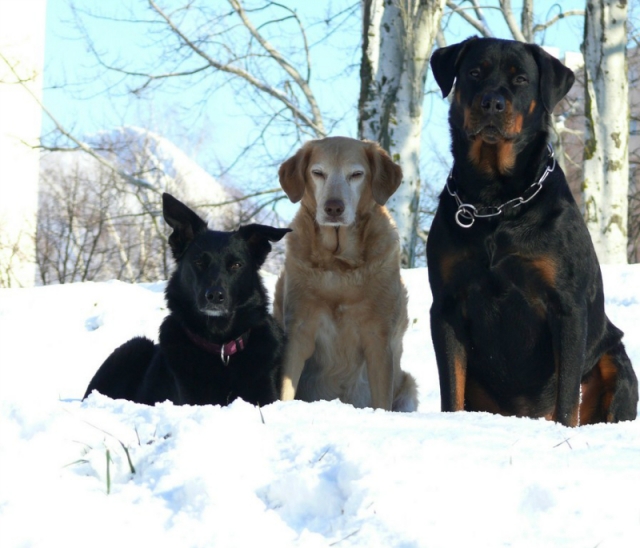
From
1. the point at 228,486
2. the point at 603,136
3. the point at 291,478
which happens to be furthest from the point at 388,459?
the point at 603,136

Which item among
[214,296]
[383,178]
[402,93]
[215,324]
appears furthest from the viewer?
[402,93]

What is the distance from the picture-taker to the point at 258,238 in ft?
19.0

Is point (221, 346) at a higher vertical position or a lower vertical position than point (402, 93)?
lower

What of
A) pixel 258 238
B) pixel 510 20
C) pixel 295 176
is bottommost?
pixel 258 238

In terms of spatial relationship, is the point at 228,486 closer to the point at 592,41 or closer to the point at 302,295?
the point at 302,295

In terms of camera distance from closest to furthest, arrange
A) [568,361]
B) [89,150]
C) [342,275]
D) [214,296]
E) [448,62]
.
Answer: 1. [568,361]
2. [448,62]
3. [214,296]
4. [342,275]
5. [89,150]

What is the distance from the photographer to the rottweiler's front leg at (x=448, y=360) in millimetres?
4785

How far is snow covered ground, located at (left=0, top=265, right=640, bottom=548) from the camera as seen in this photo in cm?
264

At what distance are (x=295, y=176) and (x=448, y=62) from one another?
4.69ft

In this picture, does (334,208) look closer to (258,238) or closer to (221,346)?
(258,238)

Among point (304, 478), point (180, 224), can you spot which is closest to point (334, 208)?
point (180, 224)

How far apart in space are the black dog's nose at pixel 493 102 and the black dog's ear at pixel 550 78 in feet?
1.20

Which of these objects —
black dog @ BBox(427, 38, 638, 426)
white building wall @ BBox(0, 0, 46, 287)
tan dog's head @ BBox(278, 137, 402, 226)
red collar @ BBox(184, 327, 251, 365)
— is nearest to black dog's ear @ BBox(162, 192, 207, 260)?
red collar @ BBox(184, 327, 251, 365)

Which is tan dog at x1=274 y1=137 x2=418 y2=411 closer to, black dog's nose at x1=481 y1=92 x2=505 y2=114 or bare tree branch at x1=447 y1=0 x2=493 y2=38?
black dog's nose at x1=481 y1=92 x2=505 y2=114
